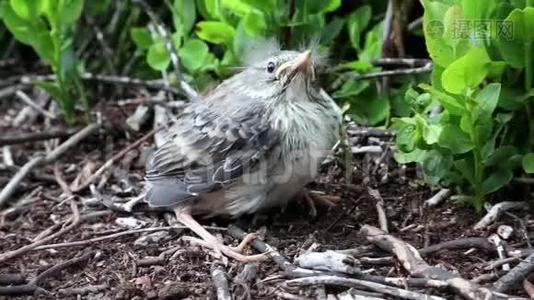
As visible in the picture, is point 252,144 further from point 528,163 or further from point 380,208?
point 528,163

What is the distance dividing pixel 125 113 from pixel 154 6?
553mm

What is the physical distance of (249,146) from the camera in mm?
2574

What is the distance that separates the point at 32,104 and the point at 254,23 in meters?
1.30

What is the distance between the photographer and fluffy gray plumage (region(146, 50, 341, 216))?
257cm

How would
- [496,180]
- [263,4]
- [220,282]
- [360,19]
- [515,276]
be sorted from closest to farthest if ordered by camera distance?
1. [515,276]
2. [220,282]
3. [496,180]
4. [263,4]
5. [360,19]

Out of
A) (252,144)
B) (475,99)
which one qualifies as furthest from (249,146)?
(475,99)

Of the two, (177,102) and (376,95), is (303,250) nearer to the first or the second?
(376,95)

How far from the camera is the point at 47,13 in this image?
3.26 meters

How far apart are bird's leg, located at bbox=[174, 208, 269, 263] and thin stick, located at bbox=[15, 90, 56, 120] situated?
121 cm

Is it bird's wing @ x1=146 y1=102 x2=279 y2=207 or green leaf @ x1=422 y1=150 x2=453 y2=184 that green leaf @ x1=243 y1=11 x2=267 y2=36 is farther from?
green leaf @ x1=422 y1=150 x2=453 y2=184

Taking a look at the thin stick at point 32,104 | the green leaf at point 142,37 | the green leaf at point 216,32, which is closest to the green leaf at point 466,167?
the green leaf at point 216,32

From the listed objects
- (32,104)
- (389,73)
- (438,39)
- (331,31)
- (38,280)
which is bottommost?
(38,280)

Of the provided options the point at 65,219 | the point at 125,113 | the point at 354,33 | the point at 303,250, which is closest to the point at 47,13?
the point at 125,113

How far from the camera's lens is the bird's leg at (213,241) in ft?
7.88
